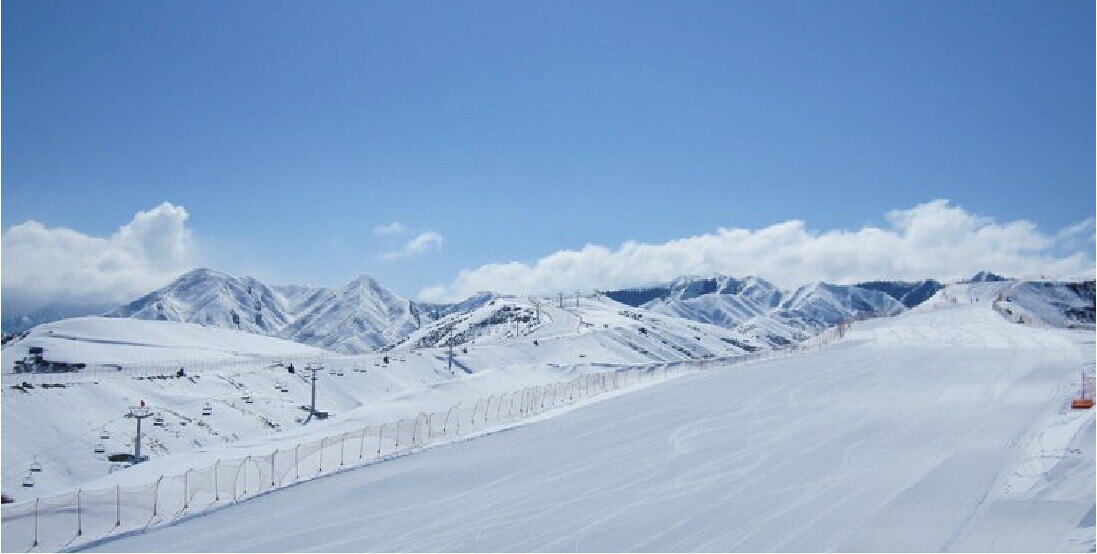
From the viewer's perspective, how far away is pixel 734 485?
19.1m

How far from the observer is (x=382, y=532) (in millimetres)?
16938

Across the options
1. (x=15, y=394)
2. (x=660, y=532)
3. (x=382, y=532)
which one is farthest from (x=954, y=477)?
(x=15, y=394)

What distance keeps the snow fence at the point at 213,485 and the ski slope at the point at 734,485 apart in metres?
0.93

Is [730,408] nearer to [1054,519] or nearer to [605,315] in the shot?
[1054,519]

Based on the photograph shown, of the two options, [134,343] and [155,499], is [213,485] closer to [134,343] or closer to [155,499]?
[155,499]

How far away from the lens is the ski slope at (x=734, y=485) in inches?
591

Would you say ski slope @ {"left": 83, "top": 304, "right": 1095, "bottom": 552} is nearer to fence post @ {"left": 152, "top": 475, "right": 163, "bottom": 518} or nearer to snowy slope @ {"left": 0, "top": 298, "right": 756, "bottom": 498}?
fence post @ {"left": 152, "top": 475, "right": 163, "bottom": 518}

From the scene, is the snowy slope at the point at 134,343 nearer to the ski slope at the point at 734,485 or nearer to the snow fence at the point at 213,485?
the snow fence at the point at 213,485

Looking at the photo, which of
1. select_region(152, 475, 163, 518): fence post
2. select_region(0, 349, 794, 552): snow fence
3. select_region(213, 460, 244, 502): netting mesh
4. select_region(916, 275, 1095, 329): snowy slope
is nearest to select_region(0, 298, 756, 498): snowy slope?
select_region(213, 460, 244, 502): netting mesh

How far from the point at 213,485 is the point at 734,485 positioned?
13447mm

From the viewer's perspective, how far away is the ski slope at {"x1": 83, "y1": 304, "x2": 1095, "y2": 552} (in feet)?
49.3

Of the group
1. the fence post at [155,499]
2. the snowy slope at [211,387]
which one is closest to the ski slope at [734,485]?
the fence post at [155,499]

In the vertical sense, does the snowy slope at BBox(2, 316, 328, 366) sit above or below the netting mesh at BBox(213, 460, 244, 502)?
above

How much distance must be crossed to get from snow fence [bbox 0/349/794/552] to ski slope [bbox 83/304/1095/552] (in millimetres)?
930
